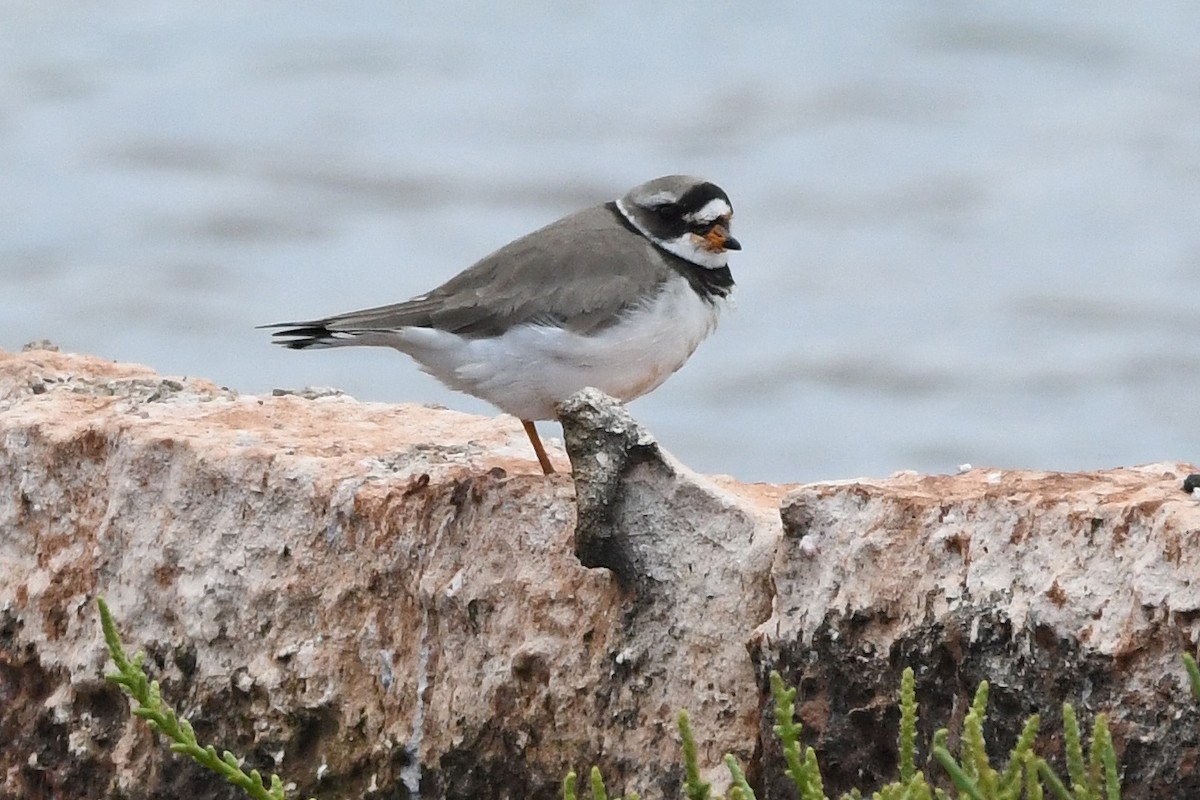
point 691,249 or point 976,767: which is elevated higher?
point 691,249

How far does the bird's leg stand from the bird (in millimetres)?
183

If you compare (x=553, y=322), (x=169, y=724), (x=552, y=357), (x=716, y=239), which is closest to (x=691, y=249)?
(x=716, y=239)

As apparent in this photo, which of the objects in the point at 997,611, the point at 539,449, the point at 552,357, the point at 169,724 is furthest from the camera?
the point at 552,357

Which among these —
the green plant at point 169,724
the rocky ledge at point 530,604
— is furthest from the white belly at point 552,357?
the green plant at point 169,724

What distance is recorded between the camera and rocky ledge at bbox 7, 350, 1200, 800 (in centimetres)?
416

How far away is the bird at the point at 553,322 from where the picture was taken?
255 inches

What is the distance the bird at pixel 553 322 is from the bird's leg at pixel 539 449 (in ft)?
0.60

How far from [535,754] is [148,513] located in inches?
49.2

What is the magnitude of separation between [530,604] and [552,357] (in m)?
1.81

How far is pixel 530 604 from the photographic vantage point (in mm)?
4793

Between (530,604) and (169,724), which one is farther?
(530,604)

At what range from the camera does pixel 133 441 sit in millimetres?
5270

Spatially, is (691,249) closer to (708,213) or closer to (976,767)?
(708,213)

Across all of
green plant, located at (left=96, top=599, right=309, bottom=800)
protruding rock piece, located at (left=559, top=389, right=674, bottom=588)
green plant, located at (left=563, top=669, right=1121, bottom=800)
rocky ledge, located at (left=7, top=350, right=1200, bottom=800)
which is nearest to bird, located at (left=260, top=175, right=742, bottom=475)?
rocky ledge, located at (left=7, top=350, right=1200, bottom=800)
